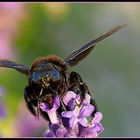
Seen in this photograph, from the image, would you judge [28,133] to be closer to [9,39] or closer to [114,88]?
[9,39]

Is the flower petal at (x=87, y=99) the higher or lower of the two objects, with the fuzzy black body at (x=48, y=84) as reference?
lower

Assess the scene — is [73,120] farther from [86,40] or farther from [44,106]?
[86,40]

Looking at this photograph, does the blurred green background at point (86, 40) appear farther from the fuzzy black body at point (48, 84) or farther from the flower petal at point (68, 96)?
the flower petal at point (68, 96)

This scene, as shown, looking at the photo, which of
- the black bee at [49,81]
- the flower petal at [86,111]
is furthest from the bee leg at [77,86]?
the flower petal at [86,111]

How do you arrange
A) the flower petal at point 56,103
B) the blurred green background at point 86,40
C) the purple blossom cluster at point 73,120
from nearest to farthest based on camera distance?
the purple blossom cluster at point 73,120 → the flower petal at point 56,103 → the blurred green background at point 86,40

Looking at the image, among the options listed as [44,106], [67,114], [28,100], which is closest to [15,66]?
[28,100]

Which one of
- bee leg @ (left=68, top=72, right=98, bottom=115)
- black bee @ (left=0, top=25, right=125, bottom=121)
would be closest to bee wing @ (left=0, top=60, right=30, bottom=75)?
black bee @ (left=0, top=25, right=125, bottom=121)

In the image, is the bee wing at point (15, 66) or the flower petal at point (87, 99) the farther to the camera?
the bee wing at point (15, 66)
